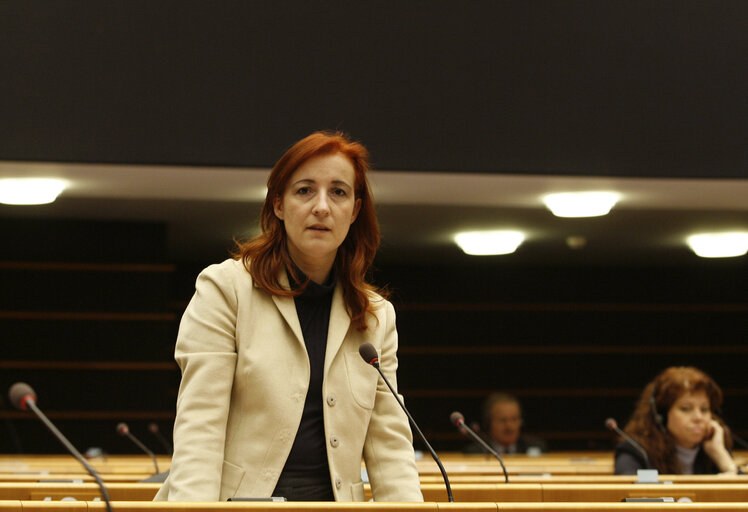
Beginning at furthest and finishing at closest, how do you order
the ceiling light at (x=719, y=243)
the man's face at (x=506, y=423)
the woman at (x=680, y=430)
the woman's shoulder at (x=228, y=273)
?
the ceiling light at (x=719, y=243)
the man's face at (x=506, y=423)
the woman at (x=680, y=430)
the woman's shoulder at (x=228, y=273)

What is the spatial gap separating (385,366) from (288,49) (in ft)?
10.7

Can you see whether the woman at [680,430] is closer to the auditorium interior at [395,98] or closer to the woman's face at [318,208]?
the auditorium interior at [395,98]

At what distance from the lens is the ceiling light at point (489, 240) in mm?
7988

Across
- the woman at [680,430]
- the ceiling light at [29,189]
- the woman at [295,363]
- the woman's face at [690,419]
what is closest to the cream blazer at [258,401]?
the woman at [295,363]

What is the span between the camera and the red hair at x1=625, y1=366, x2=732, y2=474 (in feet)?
14.1

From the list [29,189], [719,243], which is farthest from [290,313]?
[719,243]

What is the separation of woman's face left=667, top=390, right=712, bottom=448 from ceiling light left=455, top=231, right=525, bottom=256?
11.9 feet

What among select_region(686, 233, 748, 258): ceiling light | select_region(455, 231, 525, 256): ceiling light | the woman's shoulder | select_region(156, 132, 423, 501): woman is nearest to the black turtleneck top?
select_region(156, 132, 423, 501): woman

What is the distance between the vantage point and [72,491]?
8.27ft

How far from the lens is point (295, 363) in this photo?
6.51 feet

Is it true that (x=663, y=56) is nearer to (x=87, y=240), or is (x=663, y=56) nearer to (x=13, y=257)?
(x=87, y=240)

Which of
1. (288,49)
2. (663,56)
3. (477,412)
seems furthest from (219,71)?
(477,412)

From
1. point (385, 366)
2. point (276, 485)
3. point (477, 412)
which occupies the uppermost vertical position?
point (477, 412)

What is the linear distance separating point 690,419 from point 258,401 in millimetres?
2920
